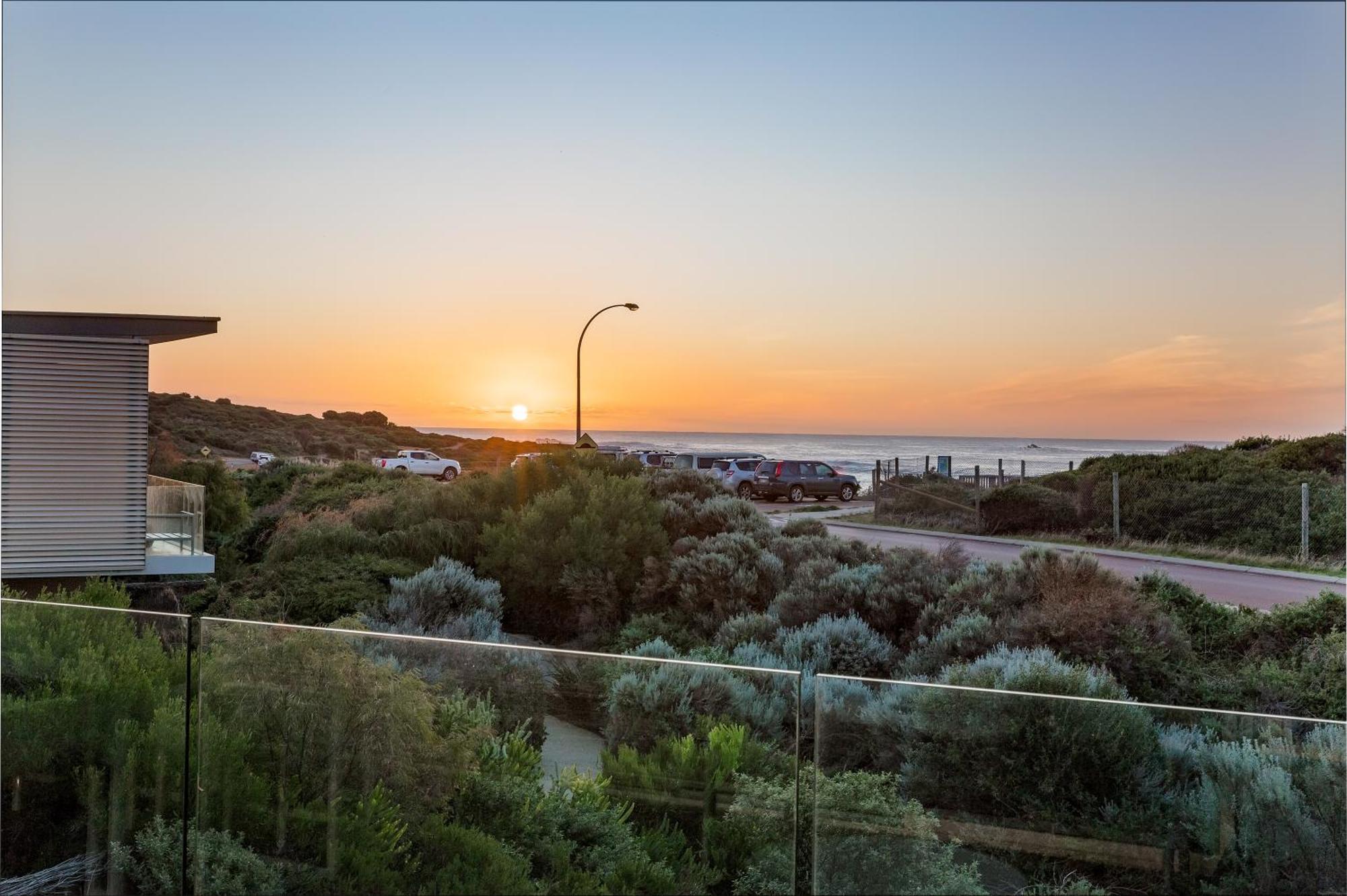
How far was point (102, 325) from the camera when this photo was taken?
1097 cm

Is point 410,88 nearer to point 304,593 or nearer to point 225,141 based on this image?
point 225,141

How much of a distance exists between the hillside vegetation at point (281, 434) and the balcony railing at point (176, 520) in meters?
6.62

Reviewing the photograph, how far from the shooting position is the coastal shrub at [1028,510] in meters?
12.8

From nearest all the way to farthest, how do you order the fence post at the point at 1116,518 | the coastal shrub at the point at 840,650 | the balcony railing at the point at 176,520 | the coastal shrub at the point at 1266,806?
1. the coastal shrub at the point at 1266,806
2. the coastal shrub at the point at 840,650
3. the balcony railing at the point at 176,520
4. the fence post at the point at 1116,518

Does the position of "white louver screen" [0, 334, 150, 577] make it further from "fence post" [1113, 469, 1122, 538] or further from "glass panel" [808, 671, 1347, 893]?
"glass panel" [808, 671, 1347, 893]

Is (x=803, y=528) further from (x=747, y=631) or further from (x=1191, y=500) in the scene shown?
(x=1191, y=500)

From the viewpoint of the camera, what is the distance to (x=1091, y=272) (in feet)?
46.2

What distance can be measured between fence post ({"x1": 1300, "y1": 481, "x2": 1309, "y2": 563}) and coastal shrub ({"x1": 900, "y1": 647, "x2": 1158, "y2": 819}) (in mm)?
9932

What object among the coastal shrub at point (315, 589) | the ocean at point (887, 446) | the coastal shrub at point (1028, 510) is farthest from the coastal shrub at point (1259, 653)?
the coastal shrub at point (315, 589)

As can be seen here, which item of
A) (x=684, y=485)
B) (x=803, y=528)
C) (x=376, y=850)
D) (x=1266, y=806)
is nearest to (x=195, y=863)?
(x=376, y=850)

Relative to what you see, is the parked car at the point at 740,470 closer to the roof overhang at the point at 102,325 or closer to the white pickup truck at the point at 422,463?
the white pickup truck at the point at 422,463

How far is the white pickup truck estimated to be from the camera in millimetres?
18875

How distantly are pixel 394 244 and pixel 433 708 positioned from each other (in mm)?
14130

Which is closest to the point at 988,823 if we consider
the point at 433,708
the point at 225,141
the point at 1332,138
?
the point at 433,708
